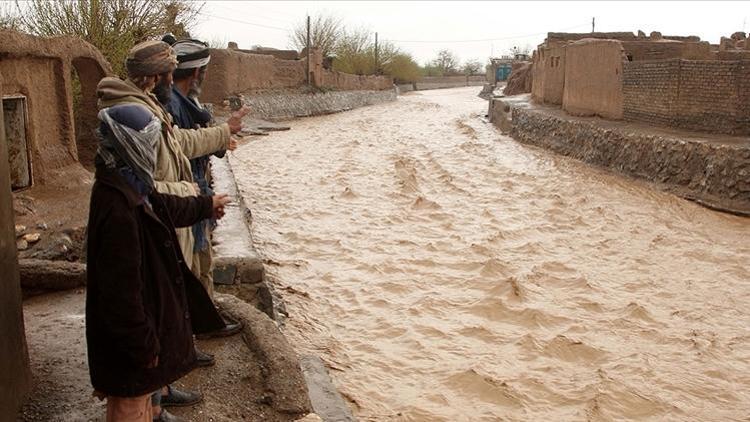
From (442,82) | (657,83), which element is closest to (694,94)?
(657,83)

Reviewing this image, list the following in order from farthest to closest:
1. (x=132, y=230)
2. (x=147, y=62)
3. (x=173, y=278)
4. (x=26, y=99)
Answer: (x=26, y=99) < (x=147, y=62) < (x=173, y=278) < (x=132, y=230)

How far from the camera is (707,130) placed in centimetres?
1070

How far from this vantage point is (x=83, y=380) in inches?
116

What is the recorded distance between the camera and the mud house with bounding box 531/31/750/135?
10.3m

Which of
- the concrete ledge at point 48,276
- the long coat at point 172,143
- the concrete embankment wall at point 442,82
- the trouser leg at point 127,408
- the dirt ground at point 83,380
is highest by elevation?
the concrete embankment wall at point 442,82

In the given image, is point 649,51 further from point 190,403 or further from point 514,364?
point 190,403

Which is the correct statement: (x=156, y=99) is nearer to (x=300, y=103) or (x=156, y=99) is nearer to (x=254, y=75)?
(x=254, y=75)

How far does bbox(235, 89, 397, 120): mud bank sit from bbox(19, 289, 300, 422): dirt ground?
15950 mm

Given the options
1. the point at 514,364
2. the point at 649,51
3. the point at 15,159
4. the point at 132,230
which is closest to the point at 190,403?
the point at 132,230

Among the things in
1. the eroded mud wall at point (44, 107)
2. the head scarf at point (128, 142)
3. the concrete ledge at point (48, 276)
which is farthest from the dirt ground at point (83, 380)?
the eroded mud wall at point (44, 107)

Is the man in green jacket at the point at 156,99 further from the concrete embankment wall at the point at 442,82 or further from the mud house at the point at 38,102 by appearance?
the concrete embankment wall at the point at 442,82

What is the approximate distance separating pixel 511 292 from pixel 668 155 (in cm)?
551

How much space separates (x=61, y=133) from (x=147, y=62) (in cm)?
498

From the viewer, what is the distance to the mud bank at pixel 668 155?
29.9ft
